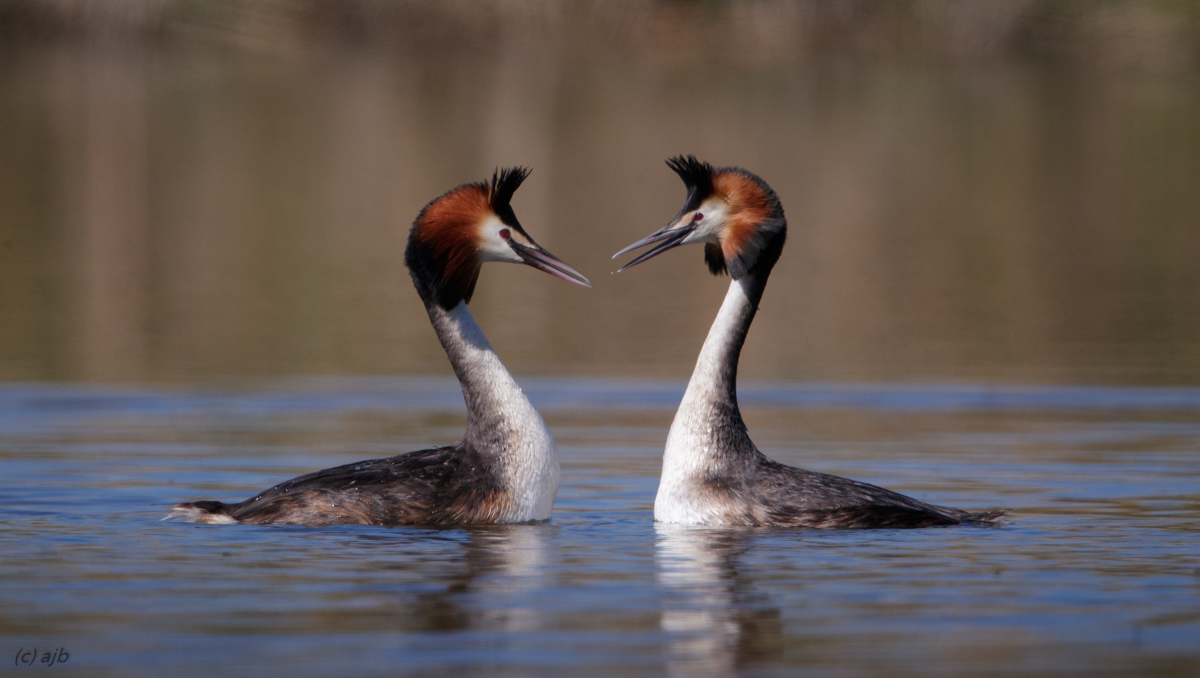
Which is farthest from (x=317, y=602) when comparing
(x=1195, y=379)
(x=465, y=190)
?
(x=1195, y=379)

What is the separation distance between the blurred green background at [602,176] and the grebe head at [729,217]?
5.07m

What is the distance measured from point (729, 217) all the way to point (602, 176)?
2109cm

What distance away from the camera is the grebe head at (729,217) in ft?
32.1

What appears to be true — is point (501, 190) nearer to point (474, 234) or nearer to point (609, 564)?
point (474, 234)

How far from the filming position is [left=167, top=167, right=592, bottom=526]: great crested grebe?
9.44 m

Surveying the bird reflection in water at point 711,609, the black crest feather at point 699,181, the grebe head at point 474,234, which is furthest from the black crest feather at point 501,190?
the bird reflection in water at point 711,609

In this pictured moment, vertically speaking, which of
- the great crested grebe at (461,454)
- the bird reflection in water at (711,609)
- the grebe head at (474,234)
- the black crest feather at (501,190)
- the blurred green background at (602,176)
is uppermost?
the blurred green background at (602,176)

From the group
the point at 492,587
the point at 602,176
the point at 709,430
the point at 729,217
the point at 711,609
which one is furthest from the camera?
the point at 602,176

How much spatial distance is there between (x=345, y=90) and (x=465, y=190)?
32630mm

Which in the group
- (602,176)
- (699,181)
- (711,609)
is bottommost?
(711,609)

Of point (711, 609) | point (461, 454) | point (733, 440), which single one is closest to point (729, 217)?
point (733, 440)

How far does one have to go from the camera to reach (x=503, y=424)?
986cm

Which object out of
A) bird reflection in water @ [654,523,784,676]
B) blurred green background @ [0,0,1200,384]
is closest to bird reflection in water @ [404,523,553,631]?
Answer: bird reflection in water @ [654,523,784,676]

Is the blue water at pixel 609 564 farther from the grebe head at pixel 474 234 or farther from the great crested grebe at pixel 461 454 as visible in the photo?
the grebe head at pixel 474 234
